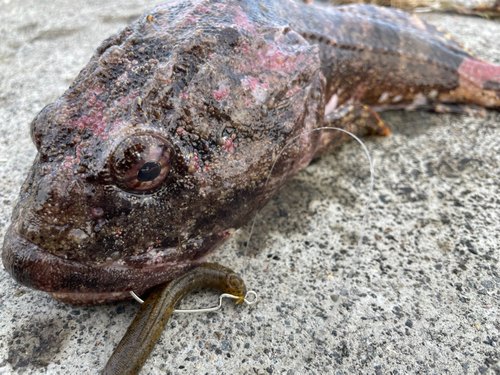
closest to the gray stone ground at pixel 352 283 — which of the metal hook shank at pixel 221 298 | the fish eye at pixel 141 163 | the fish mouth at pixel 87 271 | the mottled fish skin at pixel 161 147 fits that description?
the metal hook shank at pixel 221 298

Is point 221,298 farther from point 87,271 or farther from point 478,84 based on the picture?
point 478,84

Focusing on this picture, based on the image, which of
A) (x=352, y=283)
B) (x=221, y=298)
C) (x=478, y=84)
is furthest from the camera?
(x=478, y=84)

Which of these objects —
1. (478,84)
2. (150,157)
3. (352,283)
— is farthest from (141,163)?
(478,84)

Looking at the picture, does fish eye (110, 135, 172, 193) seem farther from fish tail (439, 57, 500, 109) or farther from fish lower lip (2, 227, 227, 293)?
fish tail (439, 57, 500, 109)

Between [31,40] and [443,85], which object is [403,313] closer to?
[443,85]

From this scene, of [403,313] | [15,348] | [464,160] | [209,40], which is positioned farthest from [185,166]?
[464,160]

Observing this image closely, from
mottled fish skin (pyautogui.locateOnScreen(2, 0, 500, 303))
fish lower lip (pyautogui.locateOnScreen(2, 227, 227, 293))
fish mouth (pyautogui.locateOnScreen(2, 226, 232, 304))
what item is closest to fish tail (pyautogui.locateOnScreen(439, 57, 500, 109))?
mottled fish skin (pyautogui.locateOnScreen(2, 0, 500, 303))

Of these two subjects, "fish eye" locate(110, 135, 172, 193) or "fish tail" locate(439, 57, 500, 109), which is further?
"fish tail" locate(439, 57, 500, 109)
